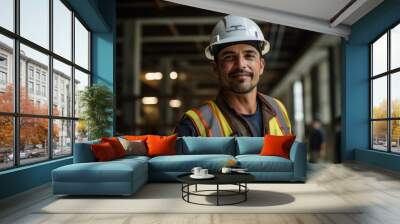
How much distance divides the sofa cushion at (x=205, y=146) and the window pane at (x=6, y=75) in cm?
286

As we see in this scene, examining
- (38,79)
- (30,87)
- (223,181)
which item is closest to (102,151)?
(30,87)

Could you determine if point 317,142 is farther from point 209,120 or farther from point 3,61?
point 3,61

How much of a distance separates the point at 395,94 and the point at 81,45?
252 inches

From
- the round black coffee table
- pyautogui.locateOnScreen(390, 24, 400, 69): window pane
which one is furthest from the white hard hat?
the round black coffee table

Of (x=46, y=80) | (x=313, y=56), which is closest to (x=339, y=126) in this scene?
(x=313, y=56)

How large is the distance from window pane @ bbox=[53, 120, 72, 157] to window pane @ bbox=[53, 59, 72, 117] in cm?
17

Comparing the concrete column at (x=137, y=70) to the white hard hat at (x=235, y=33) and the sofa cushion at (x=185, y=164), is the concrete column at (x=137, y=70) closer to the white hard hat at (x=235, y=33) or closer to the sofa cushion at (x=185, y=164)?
the white hard hat at (x=235, y=33)

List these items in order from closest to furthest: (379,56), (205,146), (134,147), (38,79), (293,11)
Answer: (38,79) < (134,147) < (205,146) < (293,11) < (379,56)

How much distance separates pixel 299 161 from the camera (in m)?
5.98

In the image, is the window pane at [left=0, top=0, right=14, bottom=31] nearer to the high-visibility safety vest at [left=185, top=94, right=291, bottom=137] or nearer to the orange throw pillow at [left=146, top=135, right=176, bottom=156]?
the orange throw pillow at [left=146, top=135, right=176, bottom=156]

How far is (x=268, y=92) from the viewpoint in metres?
8.02

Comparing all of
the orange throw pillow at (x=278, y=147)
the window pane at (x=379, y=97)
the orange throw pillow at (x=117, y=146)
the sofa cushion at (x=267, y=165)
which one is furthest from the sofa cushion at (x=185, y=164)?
the window pane at (x=379, y=97)

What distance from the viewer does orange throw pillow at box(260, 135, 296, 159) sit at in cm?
629

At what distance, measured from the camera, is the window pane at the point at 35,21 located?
548 cm
